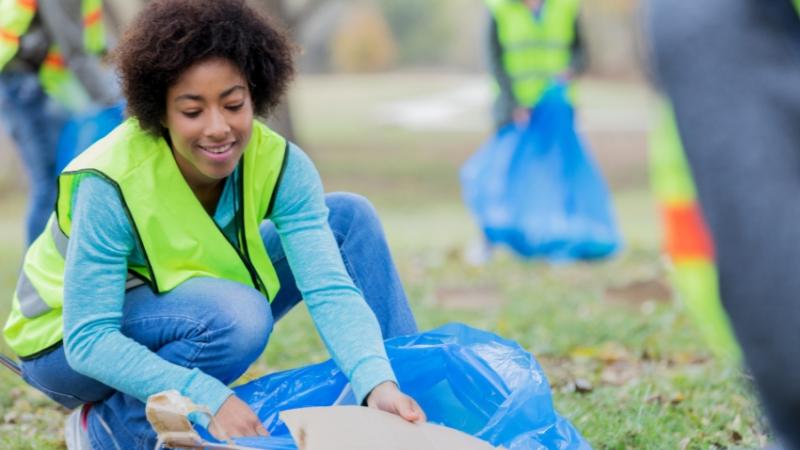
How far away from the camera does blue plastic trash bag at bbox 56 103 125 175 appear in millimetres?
4516

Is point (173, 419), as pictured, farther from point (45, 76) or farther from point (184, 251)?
point (45, 76)

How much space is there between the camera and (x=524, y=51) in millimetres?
7137

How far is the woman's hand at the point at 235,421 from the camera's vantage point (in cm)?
237

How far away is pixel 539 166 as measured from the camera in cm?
695

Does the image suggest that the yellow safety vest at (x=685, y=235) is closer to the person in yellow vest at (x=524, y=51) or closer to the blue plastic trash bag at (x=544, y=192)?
the blue plastic trash bag at (x=544, y=192)

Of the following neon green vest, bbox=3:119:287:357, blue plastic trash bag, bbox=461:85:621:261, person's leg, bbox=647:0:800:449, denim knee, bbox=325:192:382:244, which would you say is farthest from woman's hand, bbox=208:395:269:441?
blue plastic trash bag, bbox=461:85:621:261

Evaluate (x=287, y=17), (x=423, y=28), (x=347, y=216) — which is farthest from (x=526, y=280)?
(x=423, y=28)

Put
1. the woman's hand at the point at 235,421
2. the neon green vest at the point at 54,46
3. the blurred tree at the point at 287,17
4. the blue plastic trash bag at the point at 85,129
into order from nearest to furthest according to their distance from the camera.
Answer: the woman's hand at the point at 235,421
the blue plastic trash bag at the point at 85,129
the neon green vest at the point at 54,46
the blurred tree at the point at 287,17

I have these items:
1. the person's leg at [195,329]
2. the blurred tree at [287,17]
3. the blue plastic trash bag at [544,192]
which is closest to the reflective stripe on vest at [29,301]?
the person's leg at [195,329]

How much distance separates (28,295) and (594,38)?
87.7 ft

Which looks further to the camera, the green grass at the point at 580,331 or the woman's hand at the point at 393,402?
the green grass at the point at 580,331

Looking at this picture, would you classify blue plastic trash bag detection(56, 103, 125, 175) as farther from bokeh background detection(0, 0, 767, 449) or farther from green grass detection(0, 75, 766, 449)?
green grass detection(0, 75, 766, 449)

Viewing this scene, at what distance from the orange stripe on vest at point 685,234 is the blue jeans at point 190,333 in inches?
53.4

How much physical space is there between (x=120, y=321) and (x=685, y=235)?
1465 millimetres
